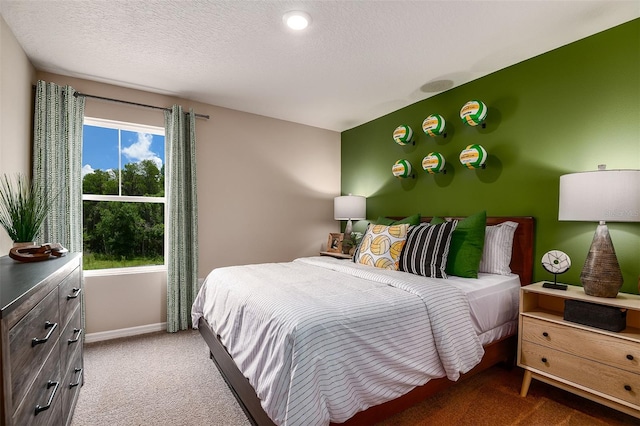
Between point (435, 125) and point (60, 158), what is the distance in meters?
3.59

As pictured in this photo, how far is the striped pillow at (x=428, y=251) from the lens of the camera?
240 centimetres

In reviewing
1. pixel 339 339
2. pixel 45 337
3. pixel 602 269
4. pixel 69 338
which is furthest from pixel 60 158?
pixel 602 269

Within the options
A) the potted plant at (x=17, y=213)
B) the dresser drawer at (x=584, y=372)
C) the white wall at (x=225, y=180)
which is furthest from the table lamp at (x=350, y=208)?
the potted plant at (x=17, y=213)

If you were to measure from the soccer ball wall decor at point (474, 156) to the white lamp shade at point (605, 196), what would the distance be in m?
0.91

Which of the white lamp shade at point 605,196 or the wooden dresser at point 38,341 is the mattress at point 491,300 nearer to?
the white lamp shade at point 605,196

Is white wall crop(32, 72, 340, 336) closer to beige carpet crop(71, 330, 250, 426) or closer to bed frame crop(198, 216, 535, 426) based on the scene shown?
beige carpet crop(71, 330, 250, 426)

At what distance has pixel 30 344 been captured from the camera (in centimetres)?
105

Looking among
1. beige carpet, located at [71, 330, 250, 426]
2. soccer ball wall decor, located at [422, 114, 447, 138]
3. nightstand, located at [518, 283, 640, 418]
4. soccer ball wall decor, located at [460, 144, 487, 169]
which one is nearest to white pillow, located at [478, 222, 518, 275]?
nightstand, located at [518, 283, 640, 418]

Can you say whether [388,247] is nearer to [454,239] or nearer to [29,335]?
[454,239]

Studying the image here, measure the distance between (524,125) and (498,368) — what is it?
6.70 ft

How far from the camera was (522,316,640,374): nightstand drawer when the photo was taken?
1.67 metres

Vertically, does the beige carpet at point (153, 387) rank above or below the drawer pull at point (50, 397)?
below

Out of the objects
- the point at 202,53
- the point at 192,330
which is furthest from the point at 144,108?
the point at 192,330

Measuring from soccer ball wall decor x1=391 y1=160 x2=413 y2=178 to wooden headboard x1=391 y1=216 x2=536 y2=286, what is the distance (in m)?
1.23
